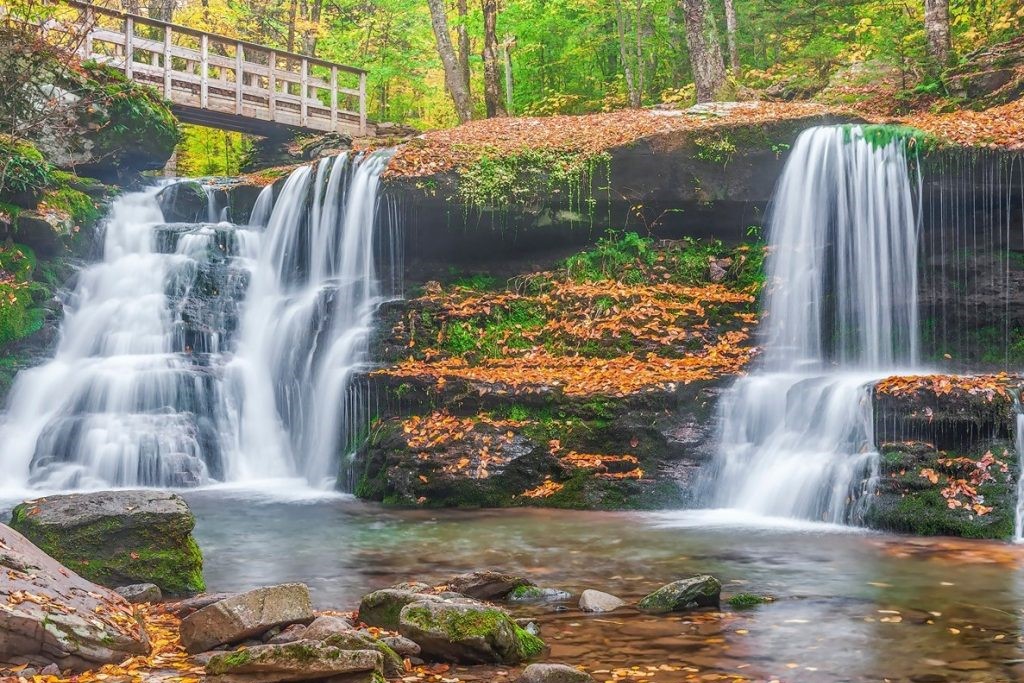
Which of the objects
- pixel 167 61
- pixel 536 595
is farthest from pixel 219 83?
pixel 536 595

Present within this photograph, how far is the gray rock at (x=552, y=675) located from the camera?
4270mm

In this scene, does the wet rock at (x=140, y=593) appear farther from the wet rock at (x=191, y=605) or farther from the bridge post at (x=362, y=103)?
the bridge post at (x=362, y=103)

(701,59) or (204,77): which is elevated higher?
(204,77)

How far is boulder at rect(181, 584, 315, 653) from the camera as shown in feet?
16.2

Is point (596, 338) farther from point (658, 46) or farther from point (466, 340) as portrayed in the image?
point (658, 46)

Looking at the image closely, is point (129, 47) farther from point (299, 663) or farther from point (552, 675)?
point (552, 675)

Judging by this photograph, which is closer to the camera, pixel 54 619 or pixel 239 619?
pixel 54 619

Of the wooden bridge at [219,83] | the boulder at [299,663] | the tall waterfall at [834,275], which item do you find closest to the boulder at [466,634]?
the boulder at [299,663]

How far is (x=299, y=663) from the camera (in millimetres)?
4145

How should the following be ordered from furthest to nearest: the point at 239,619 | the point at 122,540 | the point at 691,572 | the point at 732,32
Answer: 1. the point at 732,32
2. the point at 691,572
3. the point at 122,540
4. the point at 239,619

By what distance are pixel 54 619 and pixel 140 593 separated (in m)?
1.72

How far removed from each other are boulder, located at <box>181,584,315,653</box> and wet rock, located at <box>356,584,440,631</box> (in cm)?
47

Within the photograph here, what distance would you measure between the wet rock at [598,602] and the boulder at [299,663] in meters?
1.95

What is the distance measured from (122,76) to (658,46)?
1308 centimetres
